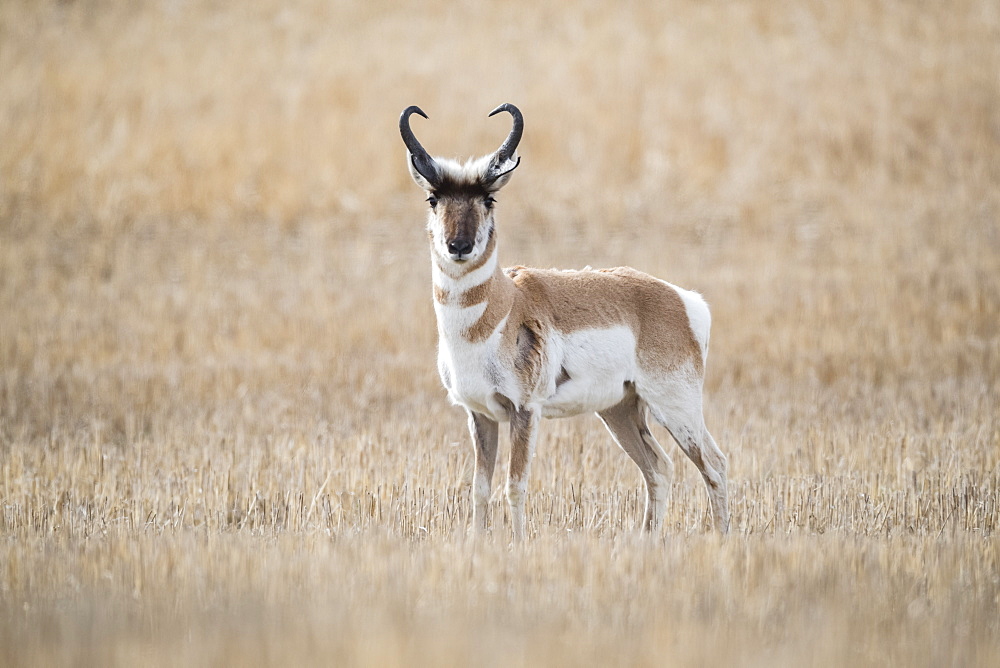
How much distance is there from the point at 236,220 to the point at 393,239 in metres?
3.60

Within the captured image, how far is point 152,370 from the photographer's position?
13930mm

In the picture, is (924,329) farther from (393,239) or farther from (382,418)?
(393,239)

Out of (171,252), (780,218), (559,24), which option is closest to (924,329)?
(780,218)

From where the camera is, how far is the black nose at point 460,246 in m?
6.80

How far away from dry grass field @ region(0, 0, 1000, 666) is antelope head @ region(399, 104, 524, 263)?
2017mm

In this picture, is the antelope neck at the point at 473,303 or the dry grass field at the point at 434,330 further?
the antelope neck at the point at 473,303

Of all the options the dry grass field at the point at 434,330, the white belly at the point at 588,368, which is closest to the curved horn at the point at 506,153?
the white belly at the point at 588,368

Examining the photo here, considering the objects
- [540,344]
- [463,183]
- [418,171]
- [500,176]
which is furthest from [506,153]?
[540,344]

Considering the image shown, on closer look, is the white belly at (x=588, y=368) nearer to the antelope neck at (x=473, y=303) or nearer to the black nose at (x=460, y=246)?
the antelope neck at (x=473, y=303)

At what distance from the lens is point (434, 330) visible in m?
16.4

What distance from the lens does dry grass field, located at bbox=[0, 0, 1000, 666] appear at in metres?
5.49

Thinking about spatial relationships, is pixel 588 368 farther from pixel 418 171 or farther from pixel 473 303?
pixel 418 171

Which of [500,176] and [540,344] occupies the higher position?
[500,176]

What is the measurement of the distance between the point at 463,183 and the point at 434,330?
946 cm
